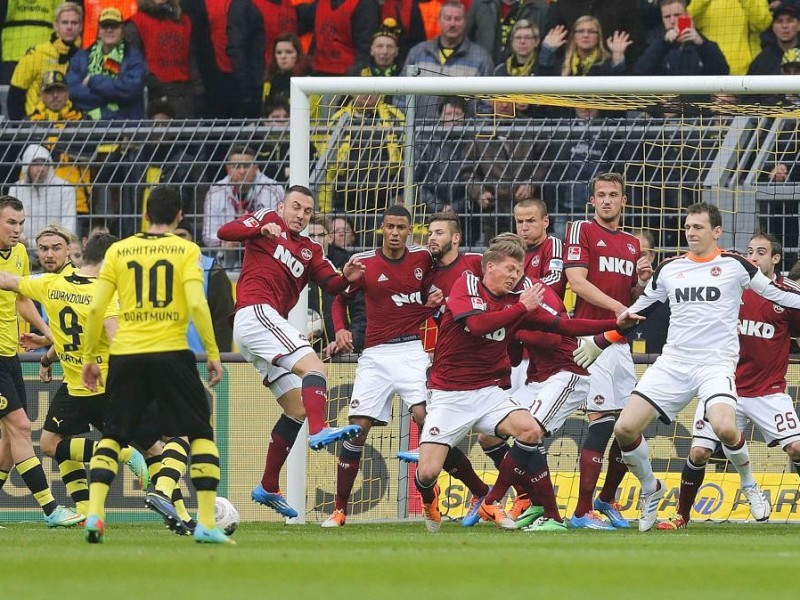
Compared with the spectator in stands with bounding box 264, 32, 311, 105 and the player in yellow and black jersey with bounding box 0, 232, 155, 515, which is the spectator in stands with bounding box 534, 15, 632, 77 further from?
the player in yellow and black jersey with bounding box 0, 232, 155, 515

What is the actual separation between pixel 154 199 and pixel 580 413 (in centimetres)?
547

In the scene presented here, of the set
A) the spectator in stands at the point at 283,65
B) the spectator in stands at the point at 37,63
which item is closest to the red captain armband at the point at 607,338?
the spectator in stands at the point at 283,65

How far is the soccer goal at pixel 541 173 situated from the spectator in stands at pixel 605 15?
6.78ft

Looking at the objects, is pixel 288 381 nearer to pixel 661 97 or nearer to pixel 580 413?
pixel 580 413

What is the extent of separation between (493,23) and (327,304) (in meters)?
4.68

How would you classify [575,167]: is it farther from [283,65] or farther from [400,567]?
[400,567]

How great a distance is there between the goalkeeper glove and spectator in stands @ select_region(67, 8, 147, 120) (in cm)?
804

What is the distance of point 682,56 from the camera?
49.5 feet

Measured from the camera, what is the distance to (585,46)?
1534 cm

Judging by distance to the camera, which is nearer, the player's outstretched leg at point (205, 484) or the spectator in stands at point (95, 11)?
the player's outstretched leg at point (205, 484)

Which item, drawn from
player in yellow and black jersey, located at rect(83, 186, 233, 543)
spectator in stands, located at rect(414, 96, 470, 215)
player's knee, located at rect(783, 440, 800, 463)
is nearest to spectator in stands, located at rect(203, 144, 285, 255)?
spectator in stands, located at rect(414, 96, 470, 215)

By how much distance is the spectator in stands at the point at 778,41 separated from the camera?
591 inches

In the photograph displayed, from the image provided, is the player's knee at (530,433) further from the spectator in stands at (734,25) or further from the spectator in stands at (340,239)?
the spectator in stands at (734,25)

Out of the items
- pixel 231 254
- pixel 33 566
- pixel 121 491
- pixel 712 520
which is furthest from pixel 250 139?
pixel 33 566
